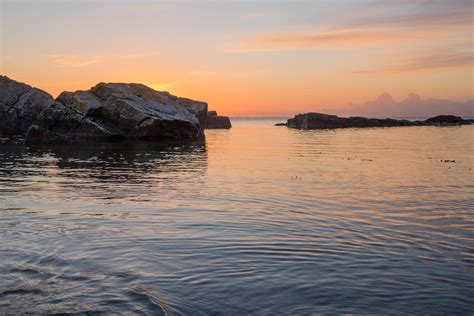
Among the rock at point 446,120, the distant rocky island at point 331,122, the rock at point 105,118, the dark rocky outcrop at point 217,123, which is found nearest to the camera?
the rock at point 105,118

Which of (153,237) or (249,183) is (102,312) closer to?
(153,237)

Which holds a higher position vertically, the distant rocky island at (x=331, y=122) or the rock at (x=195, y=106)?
the rock at (x=195, y=106)

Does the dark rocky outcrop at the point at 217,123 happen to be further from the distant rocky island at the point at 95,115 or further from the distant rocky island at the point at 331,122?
the distant rocky island at the point at 95,115

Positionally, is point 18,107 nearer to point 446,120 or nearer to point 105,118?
point 105,118

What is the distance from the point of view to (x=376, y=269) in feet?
31.0

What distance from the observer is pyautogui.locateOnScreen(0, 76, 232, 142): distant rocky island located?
54.5 m

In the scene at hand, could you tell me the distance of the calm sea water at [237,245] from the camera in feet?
25.5

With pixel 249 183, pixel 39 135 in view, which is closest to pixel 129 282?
pixel 249 183

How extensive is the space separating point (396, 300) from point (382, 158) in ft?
92.9

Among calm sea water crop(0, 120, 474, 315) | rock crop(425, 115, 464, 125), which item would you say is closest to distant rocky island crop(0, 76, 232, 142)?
calm sea water crop(0, 120, 474, 315)

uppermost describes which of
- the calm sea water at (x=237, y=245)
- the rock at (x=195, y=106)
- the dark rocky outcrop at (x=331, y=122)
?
the rock at (x=195, y=106)

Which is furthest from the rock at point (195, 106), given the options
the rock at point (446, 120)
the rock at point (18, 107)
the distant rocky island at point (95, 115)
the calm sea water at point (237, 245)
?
the rock at point (446, 120)

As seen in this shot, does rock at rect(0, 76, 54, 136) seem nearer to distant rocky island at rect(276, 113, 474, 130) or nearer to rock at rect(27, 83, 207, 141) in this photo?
rock at rect(27, 83, 207, 141)

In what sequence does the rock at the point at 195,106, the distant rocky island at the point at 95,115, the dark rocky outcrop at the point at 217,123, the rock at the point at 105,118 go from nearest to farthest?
1. the rock at the point at 105,118
2. the distant rocky island at the point at 95,115
3. the rock at the point at 195,106
4. the dark rocky outcrop at the point at 217,123
